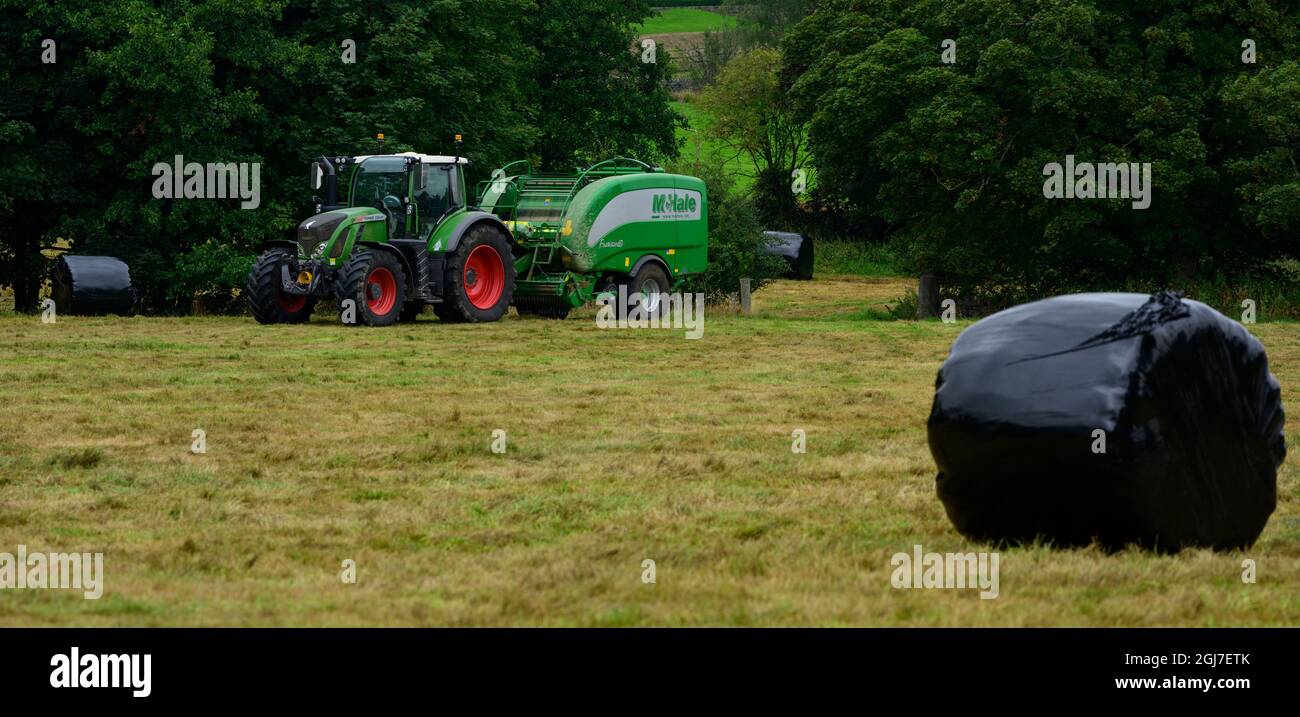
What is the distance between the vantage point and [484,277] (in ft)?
79.0

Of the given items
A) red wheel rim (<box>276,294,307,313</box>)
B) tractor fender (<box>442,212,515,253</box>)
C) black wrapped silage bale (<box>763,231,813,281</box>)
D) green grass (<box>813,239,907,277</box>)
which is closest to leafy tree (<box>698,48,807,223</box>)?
green grass (<box>813,239,907,277</box>)

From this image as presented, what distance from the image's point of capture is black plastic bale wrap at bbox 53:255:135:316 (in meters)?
24.5

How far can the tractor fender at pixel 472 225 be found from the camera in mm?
22703

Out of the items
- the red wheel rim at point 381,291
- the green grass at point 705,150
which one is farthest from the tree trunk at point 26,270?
the green grass at point 705,150

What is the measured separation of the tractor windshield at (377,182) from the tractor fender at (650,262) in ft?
14.3

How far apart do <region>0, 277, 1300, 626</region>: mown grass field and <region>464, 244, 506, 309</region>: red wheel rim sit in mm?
5826

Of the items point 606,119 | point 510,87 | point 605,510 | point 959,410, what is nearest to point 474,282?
point 510,87

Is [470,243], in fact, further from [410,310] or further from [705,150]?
[705,150]

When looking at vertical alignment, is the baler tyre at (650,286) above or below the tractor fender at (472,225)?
below

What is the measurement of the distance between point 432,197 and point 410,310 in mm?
1916

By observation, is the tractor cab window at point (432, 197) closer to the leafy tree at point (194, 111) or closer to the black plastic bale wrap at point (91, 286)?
the leafy tree at point (194, 111)

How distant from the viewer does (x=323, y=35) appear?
1152 inches

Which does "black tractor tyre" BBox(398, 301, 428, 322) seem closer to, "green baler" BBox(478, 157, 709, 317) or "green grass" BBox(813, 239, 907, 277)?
"green baler" BBox(478, 157, 709, 317)
